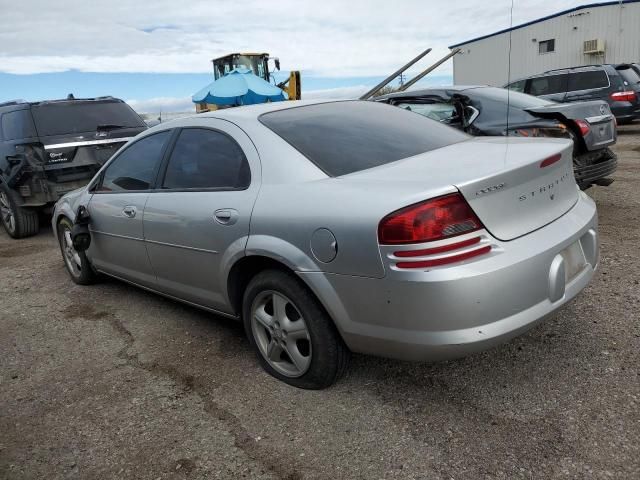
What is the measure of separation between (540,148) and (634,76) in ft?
38.0

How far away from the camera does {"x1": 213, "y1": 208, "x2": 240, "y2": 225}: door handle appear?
292 centimetres

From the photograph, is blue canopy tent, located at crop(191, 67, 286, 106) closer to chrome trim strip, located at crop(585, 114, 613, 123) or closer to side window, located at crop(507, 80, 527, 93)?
side window, located at crop(507, 80, 527, 93)

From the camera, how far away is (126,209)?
3848 mm

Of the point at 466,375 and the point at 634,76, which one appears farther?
the point at 634,76

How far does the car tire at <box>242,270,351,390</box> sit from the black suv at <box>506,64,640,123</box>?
10933 millimetres

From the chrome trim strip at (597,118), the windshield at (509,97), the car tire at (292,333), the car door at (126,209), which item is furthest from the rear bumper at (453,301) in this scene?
the windshield at (509,97)

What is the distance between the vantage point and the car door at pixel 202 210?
9.69 ft

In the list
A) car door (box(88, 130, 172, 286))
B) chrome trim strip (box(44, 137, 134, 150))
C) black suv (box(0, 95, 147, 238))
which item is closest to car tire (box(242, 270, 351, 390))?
car door (box(88, 130, 172, 286))

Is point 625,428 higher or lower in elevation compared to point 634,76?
lower

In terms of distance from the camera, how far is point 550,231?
2.51 m

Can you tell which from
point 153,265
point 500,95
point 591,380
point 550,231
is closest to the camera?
point 550,231

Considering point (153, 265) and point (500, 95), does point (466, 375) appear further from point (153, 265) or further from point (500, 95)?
point (500, 95)

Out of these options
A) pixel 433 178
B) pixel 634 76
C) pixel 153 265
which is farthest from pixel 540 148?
pixel 634 76

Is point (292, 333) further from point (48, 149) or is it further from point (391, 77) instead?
point (391, 77)
